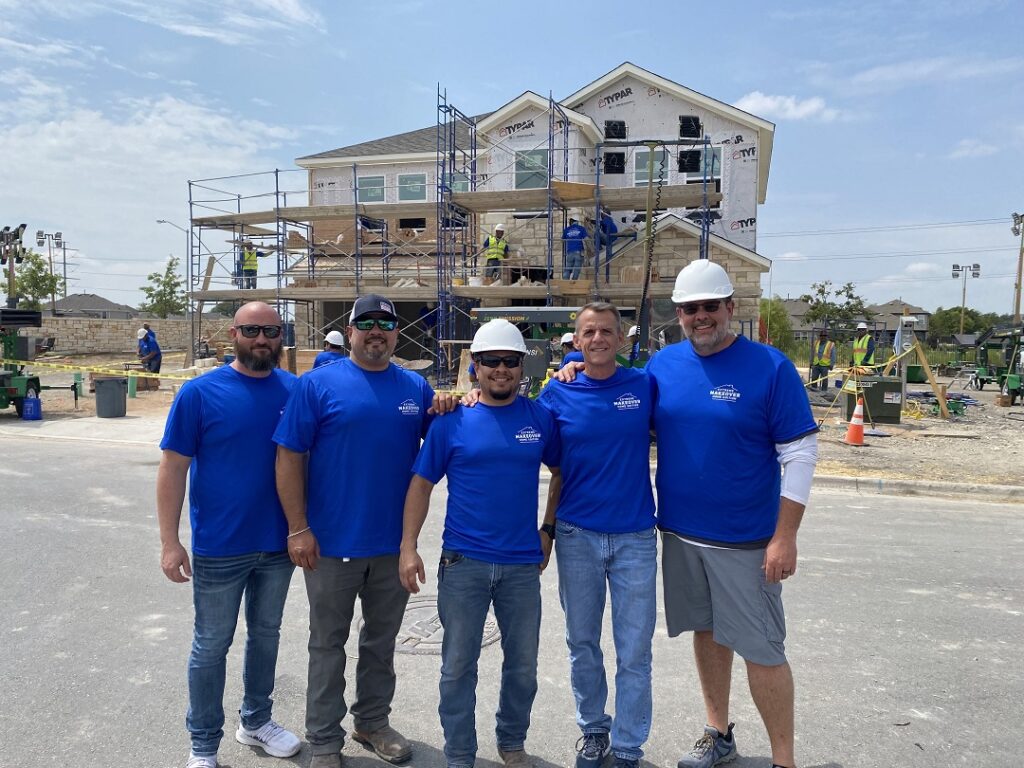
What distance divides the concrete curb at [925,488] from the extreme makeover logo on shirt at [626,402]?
23.2 ft

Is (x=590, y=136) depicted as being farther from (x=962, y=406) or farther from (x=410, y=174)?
(x=962, y=406)

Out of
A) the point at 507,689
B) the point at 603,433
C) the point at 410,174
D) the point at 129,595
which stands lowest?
the point at 129,595

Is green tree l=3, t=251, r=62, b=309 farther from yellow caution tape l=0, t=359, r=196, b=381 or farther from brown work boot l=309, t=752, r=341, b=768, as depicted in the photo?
brown work boot l=309, t=752, r=341, b=768

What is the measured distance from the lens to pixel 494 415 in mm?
3082

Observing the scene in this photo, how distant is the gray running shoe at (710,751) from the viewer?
10.3 feet

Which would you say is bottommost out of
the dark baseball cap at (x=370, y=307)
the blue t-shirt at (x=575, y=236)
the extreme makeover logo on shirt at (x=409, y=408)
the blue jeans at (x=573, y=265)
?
the extreme makeover logo on shirt at (x=409, y=408)

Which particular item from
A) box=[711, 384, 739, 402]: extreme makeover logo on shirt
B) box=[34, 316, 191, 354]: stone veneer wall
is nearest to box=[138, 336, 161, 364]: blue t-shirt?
box=[34, 316, 191, 354]: stone veneer wall

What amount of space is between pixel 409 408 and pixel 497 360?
1.57ft

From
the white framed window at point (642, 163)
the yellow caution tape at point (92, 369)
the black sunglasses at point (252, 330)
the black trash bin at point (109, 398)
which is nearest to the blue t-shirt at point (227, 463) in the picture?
the black sunglasses at point (252, 330)

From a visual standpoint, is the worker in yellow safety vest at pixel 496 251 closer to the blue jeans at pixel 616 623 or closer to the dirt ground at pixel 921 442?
the dirt ground at pixel 921 442

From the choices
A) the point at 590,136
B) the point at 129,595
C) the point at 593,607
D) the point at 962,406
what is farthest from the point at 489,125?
the point at 593,607

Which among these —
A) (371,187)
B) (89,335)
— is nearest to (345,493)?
(371,187)

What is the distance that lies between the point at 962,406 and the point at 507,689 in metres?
17.1

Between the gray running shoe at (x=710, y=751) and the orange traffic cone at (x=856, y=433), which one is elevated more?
the orange traffic cone at (x=856, y=433)
